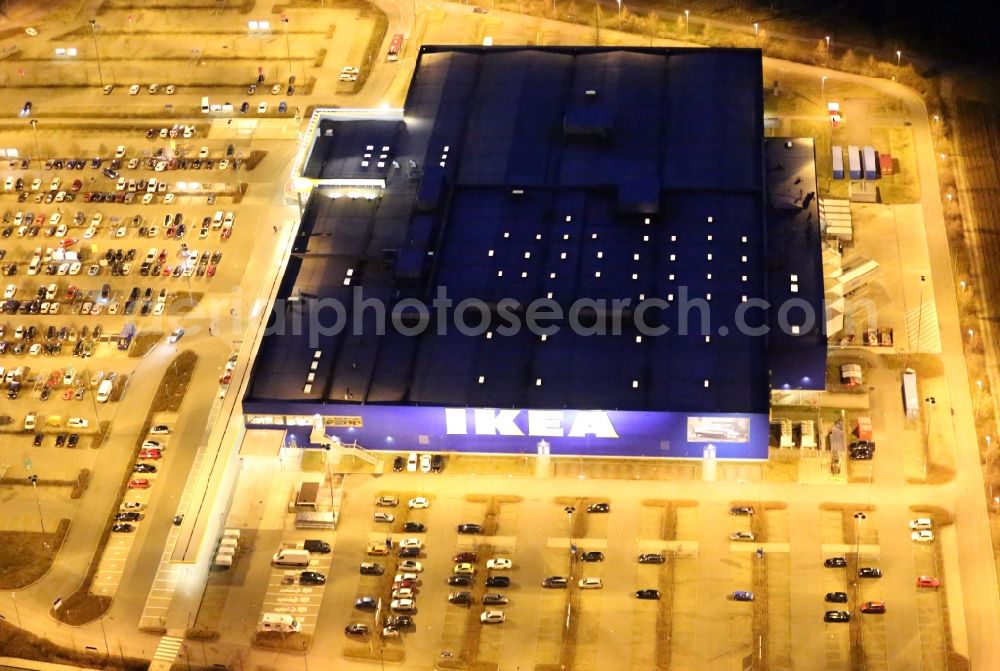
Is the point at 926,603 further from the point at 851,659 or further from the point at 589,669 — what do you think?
the point at 589,669

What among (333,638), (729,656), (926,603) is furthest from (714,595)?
(333,638)

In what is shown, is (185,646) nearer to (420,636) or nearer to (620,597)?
(420,636)

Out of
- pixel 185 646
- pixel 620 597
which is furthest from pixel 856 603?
pixel 185 646

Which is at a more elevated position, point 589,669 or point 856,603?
point 856,603

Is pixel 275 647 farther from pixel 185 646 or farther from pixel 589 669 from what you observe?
pixel 589 669

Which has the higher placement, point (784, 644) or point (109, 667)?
point (784, 644)

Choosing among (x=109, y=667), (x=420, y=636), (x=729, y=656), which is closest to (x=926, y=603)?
(x=729, y=656)

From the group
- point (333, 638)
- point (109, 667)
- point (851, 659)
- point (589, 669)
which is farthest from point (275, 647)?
point (851, 659)
